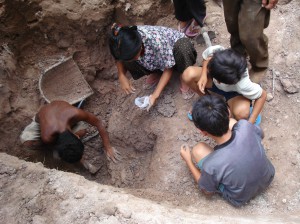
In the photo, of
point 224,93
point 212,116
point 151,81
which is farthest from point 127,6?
point 212,116

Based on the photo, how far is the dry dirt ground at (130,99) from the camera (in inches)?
102

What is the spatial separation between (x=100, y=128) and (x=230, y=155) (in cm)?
142

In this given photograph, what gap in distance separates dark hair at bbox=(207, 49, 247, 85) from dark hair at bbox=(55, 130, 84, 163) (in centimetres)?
131

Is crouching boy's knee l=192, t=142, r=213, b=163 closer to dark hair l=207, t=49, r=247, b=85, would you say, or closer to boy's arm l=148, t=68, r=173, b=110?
dark hair l=207, t=49, r=247, b=85

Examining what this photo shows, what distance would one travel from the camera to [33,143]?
313 centimetres

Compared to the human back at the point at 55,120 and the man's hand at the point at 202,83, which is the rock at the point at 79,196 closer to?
the human back at the point at 55,120

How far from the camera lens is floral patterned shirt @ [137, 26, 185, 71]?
2.74 metres

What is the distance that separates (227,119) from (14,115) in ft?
7.26

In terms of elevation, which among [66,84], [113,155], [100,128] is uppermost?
[66,84]

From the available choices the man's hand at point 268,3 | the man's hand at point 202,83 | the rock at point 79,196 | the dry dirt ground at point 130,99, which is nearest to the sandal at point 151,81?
the dry dirt ground at point 130,99

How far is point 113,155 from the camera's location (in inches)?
129

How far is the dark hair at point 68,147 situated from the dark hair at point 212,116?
117 cm

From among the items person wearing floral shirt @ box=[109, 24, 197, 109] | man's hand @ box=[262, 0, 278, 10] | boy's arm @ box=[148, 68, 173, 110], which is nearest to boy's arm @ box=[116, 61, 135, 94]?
person wearing floral shirt @ box=[109, 24, 197, 109]

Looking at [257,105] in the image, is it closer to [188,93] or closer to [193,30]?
[188,93]
